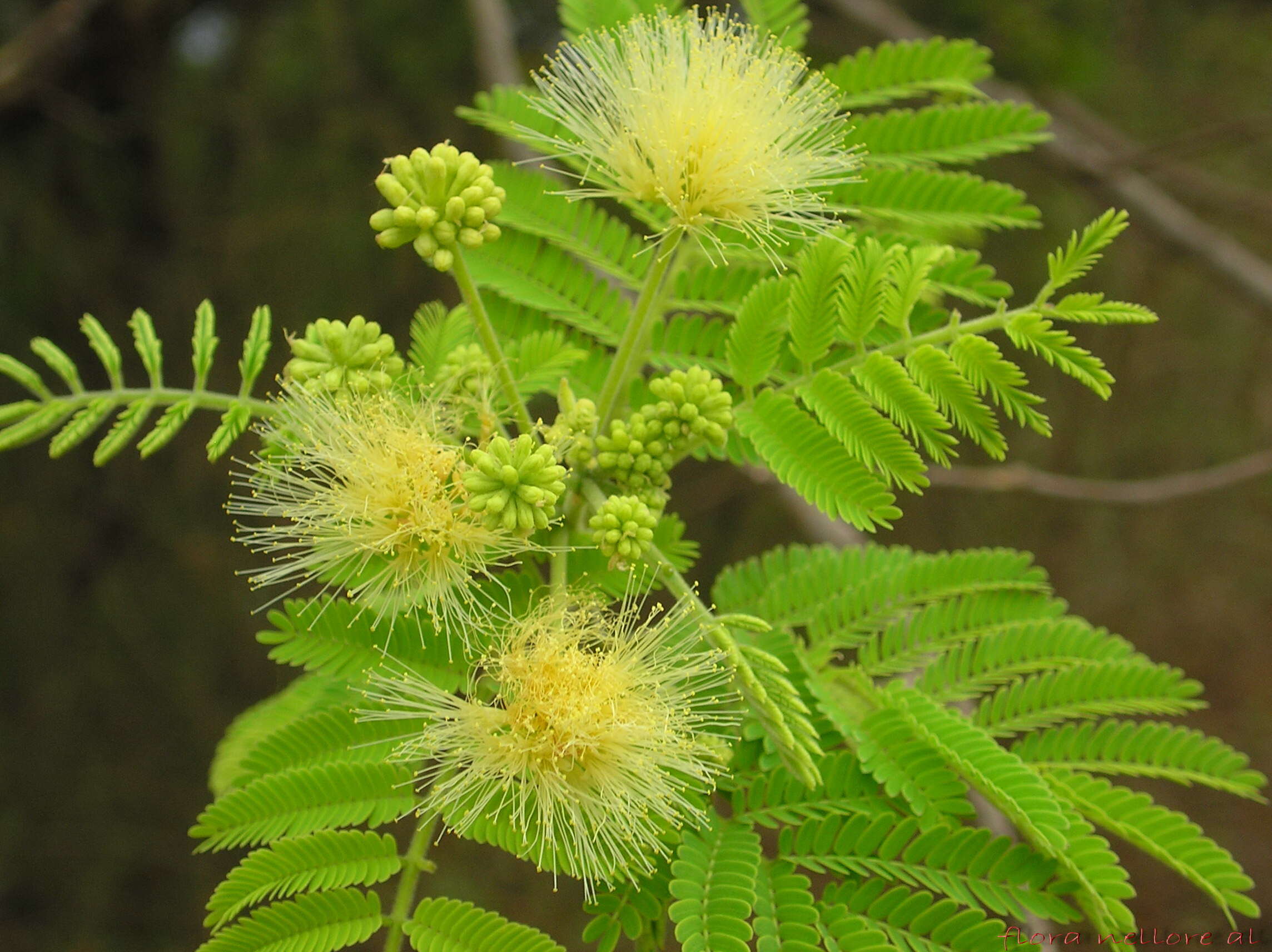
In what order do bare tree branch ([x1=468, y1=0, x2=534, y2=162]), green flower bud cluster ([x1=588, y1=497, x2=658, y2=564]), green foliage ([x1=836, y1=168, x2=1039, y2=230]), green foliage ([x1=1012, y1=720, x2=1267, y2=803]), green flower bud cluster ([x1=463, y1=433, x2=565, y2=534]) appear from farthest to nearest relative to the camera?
bare tree branch ([x1=468, y1=0, x2=534, y2=162])
green foliage ([x1=836, y1=168, x2=1039, y2=230])
green foliage ([x1=1012, y1=720, x2=1267, y2=803])
green flower bud cluster ([x1=588, y1=497, x2=658, y2=564])
green flower bud cluster ([x1=463, y1=433, x2=565, y2=534])

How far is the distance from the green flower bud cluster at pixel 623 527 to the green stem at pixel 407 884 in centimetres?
59

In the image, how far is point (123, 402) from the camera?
6.64 ft

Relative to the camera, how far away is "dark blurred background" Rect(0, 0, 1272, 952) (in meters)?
5.33

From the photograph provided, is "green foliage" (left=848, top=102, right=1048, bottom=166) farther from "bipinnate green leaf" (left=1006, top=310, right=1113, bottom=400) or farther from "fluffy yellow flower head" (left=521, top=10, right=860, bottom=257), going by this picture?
"bipinnate green leaf" (left=1006, top=310, right=1113, bottom=400)

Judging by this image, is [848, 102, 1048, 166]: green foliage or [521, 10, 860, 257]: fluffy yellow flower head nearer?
[521, 10, 860, 257]: fluffy yellow flower head

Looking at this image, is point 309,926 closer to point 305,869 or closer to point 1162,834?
point 305,869

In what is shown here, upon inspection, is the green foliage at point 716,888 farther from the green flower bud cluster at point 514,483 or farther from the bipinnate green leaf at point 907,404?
the bipinnate green leaf at point 907,404

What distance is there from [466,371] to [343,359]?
23 centimetres

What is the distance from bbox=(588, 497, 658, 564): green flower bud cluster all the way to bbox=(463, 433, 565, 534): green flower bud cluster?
0.11 meters

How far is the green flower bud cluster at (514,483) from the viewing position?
1618 millimetres

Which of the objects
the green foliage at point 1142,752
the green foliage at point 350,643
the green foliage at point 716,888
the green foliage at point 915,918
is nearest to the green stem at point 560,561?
the green foliage at point 350,643

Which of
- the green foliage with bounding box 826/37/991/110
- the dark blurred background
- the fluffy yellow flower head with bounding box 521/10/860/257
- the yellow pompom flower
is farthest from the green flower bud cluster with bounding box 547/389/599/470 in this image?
the dark blurred background

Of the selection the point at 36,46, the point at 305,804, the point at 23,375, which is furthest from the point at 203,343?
the point at 36,46

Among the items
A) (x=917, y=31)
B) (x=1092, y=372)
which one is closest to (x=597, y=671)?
(x=1092, y=372)
